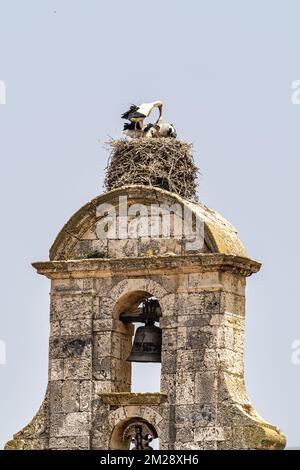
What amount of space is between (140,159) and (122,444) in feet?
11.6

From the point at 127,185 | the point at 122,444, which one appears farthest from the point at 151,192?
the point at 122,444

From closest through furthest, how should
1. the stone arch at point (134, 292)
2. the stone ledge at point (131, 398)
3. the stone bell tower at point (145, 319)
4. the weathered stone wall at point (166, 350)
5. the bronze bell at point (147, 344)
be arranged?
the weathered stone wall at point (166, 350)
the stone bell tower at point (145, 319)
the stone ledge at point (131, 398)
the stone arch at point (134, 292)
the bronze bell at point (147, 344)

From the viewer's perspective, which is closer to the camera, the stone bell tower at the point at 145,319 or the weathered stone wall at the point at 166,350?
the weathered stone wall at the point at 166,350

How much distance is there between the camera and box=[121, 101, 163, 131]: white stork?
44.1 meters

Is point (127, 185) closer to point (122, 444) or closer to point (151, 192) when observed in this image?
point (151, 192)

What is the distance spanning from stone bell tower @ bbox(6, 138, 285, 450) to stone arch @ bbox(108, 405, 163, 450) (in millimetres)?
12

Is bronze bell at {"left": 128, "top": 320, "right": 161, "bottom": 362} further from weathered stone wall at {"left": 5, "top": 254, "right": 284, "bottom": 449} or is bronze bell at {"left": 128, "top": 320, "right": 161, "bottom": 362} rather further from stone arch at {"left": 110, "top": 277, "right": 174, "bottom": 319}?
stone arch at {"left": 110, "top": 277, "right": 174, "bottom": 319}

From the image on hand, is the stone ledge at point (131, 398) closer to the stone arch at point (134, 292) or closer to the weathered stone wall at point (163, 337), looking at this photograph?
the weathered stone wall at point (163, 337)

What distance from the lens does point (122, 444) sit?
4322 cm

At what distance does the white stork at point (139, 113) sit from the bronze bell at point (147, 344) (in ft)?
8.18

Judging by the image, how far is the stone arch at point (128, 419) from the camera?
4288 centimetres

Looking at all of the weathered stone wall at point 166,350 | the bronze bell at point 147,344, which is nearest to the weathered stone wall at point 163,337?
the weathered stone wall at point 166,350

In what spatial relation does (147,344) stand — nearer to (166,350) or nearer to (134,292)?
(166,350)

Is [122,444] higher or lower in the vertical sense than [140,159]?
lower
